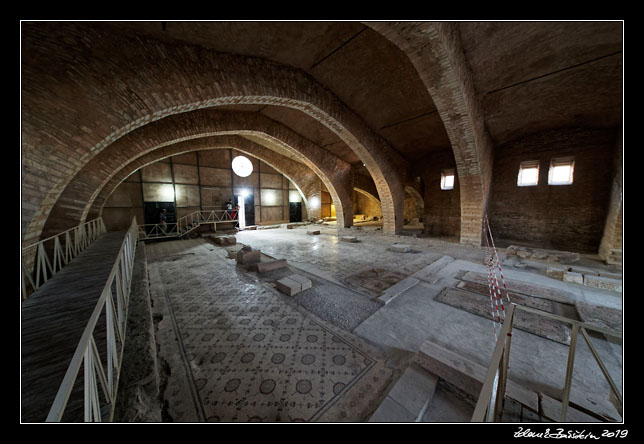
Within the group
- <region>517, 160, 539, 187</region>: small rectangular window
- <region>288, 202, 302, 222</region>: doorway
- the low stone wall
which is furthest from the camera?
<region>288, 202, 302, 222</region>: doorway

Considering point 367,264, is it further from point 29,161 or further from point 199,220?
point 199,220

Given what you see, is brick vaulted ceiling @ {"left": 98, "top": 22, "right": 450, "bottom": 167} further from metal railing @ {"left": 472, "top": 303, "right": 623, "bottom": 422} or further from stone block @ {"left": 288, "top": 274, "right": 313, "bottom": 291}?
metal railing @ {"left": 472, "top": 303, "right": 623, "bottom": 422}

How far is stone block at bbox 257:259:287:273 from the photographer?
17.5 feet

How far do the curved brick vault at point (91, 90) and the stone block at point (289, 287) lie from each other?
469cm

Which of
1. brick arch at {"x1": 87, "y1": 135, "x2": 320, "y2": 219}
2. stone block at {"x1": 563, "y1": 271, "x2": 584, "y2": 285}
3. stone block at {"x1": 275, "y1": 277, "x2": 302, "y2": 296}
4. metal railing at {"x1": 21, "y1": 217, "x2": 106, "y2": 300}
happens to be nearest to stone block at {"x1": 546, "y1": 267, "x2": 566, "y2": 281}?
stone block at {"x1": 563, "y1": 271, "x2": 584, "y2": 285}

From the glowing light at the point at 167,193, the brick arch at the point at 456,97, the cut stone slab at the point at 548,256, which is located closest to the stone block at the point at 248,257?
the brick arch at the point at 456,97

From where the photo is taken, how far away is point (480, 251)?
7.68 metres

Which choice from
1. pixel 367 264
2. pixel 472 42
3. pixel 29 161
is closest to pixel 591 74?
pixel 472 42

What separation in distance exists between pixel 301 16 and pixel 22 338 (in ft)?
13.0

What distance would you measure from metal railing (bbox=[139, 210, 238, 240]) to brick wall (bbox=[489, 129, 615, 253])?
15.5 metres

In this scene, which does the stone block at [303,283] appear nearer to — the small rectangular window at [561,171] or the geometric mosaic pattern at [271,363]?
the geometric mosaic pattern at [271,363]

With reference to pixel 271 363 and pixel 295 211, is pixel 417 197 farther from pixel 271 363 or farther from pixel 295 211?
pixel 271 363

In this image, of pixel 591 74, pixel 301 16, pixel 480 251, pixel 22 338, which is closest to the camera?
pixel 22 338

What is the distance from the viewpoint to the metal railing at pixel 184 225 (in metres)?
11.5
